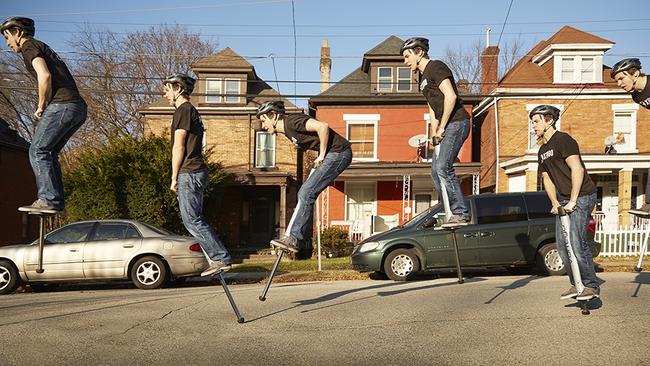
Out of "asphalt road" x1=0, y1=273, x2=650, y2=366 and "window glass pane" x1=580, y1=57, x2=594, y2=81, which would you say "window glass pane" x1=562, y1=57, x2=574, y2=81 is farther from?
"asphalt road" x1=0, y1=273, x2=650, y2=366

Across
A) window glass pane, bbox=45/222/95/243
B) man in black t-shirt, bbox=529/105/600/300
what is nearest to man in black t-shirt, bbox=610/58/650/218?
man in black t-shirt, bbox=529/105/600/300

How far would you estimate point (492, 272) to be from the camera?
15.0 meters

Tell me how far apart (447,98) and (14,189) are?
83.0ft

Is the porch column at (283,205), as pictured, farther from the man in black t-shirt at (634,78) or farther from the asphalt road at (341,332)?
the man in black t-shirt at (634,78)

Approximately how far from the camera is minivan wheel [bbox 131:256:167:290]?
1282 centimetres

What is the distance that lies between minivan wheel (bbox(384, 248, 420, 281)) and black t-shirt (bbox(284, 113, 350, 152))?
724 cm

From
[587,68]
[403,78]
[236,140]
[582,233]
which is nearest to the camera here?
[582,233]

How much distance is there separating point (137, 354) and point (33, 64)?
3.37m

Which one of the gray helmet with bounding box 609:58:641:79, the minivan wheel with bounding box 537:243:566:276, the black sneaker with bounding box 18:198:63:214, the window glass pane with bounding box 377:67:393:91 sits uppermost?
the window glass pane with bounding box 377:67:393:91

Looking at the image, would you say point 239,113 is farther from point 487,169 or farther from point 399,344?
point 399,344

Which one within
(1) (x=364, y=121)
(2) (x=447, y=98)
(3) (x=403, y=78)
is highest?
(3) (x=403, y=78)

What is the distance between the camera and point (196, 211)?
20.6 ft

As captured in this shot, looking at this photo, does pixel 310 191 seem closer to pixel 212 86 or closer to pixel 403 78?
pixel 403 78

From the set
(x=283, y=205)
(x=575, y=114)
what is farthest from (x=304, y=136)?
(x=575, y=114)
